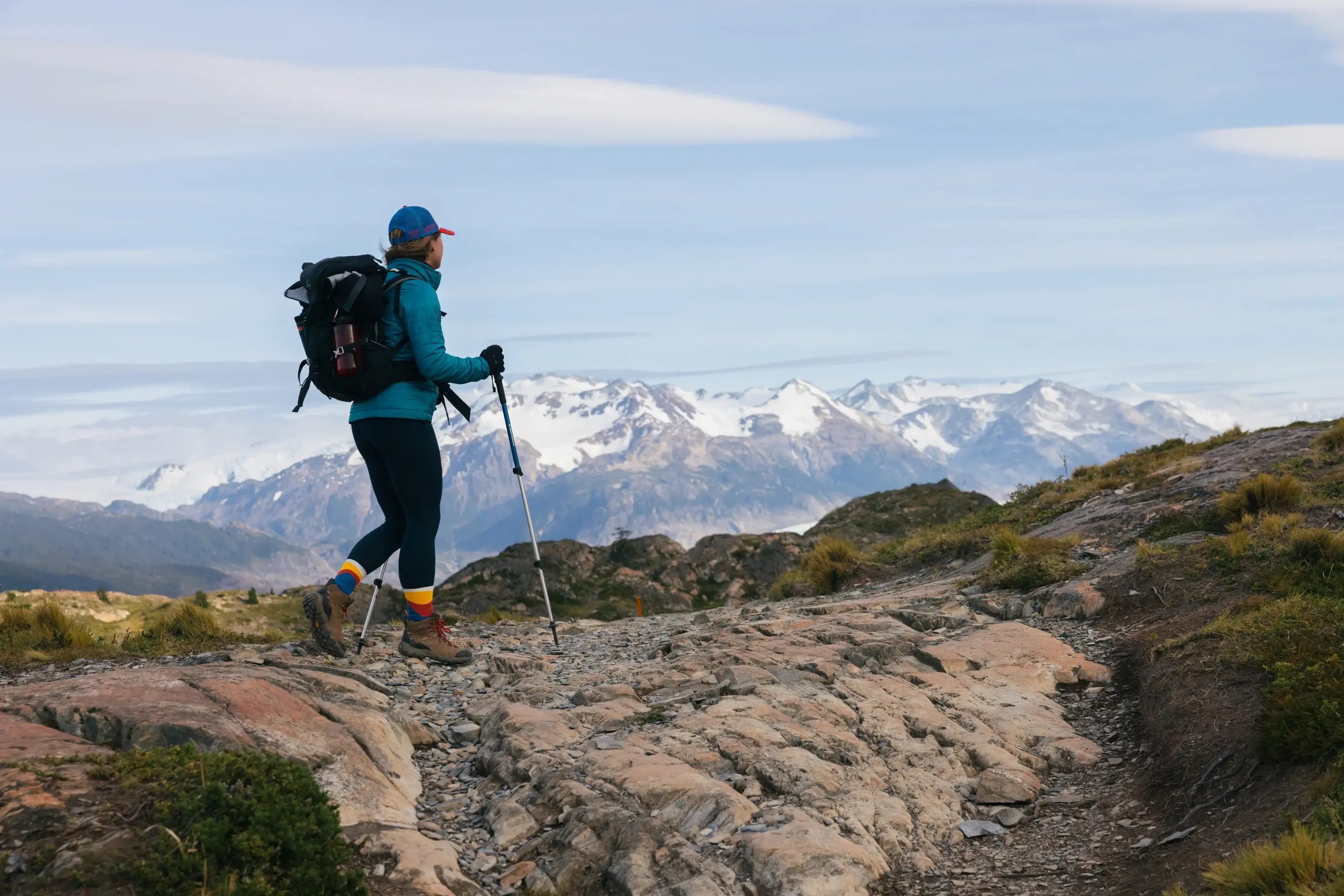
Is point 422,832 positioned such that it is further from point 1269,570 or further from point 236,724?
point 1269,570

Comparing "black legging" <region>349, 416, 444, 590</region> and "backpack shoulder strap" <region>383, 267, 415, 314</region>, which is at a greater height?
"backpack shoulder strap" <region>383, 267, 415, 314</region>

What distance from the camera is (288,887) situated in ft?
18.5

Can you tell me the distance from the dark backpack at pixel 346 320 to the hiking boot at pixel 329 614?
2126mm

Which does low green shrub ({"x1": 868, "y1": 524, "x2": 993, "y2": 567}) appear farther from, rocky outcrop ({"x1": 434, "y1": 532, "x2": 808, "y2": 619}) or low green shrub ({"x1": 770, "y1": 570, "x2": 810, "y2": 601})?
rocky outcrop ({"x1": 434, "y1": 532, "x2": 808, "y2": 619})

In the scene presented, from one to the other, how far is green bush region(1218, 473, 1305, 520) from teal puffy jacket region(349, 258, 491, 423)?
1144 cm

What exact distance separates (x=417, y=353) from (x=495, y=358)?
1.06 meters

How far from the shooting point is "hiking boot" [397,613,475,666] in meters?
11.8

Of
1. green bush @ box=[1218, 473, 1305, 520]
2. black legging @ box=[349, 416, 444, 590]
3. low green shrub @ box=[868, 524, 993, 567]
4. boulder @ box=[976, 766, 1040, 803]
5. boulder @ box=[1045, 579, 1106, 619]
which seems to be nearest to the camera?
boulder @ box=[976, 766, 1040, 803]

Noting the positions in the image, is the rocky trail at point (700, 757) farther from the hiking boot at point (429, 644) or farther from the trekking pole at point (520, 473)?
the trekking pole at point (520, 473)

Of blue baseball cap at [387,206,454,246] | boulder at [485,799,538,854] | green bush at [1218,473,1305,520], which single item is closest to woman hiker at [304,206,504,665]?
blue baseball cap at [387,206,454,246]

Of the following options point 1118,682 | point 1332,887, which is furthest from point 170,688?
point 1118,682

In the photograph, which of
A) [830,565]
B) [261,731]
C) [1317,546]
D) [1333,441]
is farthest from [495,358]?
[1333,441]

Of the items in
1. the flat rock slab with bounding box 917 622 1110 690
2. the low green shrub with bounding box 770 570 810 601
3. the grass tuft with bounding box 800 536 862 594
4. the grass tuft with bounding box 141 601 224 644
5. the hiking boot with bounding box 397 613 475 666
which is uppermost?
the hiking boot with bounding box 397 613 475 666

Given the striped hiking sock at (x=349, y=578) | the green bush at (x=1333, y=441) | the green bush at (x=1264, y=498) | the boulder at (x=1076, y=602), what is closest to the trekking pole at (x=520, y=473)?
the striped hiking sock at (x=349, y=578)
